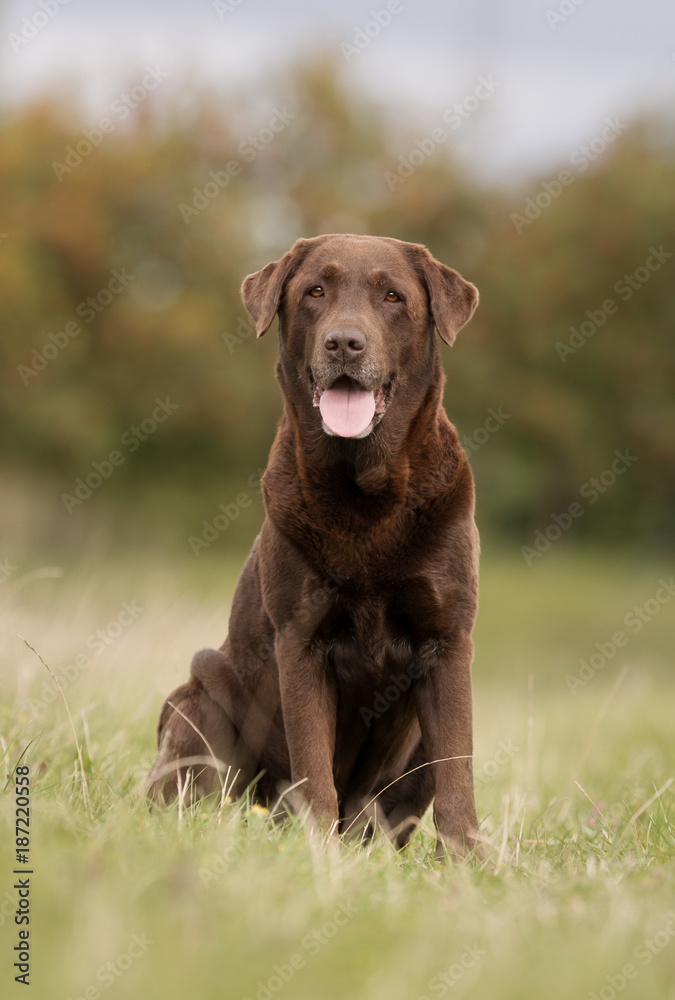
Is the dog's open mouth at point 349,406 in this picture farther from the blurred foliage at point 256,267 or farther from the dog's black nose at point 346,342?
the blurred foliage at point 256,267

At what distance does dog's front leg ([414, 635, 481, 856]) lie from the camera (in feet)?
12.1

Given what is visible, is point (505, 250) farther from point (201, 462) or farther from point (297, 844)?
point (297, 844)

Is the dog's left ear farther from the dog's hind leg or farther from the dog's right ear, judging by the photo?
the dog's hind leg

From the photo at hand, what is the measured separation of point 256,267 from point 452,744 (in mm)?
19815

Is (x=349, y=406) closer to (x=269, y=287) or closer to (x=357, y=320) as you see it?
(x=357, y=320)

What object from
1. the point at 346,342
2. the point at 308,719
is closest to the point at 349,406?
the point at 346,342

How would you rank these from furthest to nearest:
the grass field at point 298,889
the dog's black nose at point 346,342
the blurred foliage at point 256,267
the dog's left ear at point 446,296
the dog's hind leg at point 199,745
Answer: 1. the blurred foliage at point 256,267
2. the dog's hind leg at point 199,745
3. the dog's left ear at point 446,296
4. the dog's black nose at point 346,342
5. the grass field at point 298,889

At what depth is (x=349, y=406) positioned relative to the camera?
3777mm

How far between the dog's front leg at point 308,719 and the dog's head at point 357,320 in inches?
29.3

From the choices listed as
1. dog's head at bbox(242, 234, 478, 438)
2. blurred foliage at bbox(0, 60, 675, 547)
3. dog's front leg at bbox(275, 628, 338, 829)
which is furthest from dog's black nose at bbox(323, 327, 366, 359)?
blurred foliage at bbox(0, 60, 675, 547)

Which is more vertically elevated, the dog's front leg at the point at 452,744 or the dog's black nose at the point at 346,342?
the dog's black nose at the point at 346,342

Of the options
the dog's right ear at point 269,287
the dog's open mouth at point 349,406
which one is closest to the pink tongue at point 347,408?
the dog's open mouth at point 349,406

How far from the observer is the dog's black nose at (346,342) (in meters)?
3.64

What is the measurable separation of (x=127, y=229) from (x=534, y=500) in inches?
398
